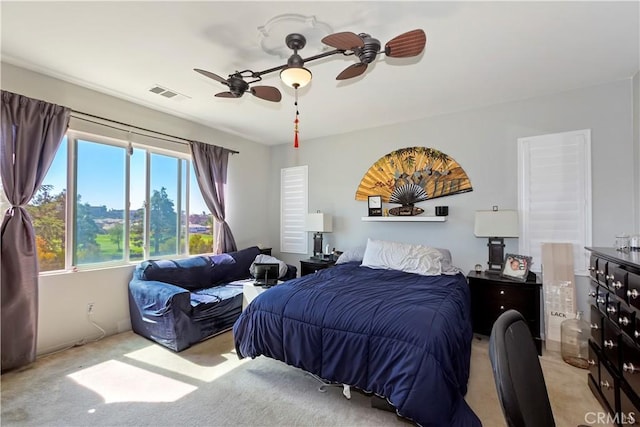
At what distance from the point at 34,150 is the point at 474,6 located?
3812 millimetres

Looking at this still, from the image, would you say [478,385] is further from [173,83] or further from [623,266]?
[173,83]

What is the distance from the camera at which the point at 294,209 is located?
521 centimetres

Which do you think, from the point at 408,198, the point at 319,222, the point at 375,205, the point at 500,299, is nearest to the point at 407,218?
the point at 408,198

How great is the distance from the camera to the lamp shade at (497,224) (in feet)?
10.3

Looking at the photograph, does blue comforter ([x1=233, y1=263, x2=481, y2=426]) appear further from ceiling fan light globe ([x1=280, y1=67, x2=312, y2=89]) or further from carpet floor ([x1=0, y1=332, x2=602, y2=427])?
ceiling fan light globe ([x1=280, y1=67, x2=312, y2=89])

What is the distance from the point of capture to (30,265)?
2.63 meters

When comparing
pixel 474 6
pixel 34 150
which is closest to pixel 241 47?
pixel 474 6

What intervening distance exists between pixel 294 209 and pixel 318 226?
884 mm

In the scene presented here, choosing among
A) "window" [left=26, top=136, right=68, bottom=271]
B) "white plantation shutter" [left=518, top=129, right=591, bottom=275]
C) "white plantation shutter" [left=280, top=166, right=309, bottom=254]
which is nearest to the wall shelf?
"white plantation shutter" [left=518, top=129, right=591, bottom=275]

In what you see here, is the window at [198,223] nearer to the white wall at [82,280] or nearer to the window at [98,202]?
the white wall at [82,280]

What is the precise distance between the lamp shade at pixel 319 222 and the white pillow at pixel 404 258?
0.93 meters

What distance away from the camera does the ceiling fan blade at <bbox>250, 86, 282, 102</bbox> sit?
7.91 ft

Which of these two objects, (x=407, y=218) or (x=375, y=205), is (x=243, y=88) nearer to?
(x=375, y=205)

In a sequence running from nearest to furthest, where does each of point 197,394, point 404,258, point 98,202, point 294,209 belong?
point 197,394 → point 98,202 → point 404,258 → point 294,209
